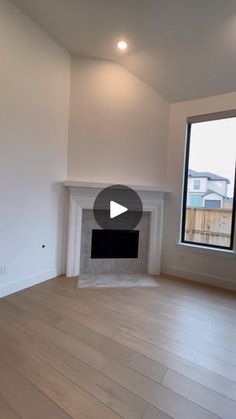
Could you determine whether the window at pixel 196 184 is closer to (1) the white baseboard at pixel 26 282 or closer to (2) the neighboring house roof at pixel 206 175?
(2) the neighboring house roof at pixel 206 175

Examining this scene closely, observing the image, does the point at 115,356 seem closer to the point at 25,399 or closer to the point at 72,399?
the point at 72,399

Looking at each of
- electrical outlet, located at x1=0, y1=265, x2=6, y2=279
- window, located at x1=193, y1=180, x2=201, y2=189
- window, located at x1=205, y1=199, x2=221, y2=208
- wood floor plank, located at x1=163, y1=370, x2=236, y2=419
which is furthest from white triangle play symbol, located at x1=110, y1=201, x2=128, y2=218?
wood floor plank, located at x1=163, y1=370, x2=236, y2=419

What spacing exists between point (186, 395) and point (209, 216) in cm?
261

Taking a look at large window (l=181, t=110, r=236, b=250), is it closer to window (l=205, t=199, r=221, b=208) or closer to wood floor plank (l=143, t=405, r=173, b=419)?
window (l=205, t=199, r=221, b=208)

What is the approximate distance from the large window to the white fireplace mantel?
41cm

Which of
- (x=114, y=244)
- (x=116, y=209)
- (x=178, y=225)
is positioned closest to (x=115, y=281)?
(x=114, y=244)

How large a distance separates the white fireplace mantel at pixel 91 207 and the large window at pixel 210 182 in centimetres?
41

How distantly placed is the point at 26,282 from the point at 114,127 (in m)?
2.52

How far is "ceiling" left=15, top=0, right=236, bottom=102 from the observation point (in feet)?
8.32

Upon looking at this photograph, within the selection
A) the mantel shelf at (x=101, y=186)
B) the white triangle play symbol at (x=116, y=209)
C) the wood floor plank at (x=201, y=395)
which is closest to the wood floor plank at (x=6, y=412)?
the wood floor plank at (x=201, y=395)

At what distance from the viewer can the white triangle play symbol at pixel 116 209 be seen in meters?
3.84

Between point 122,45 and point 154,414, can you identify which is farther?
point 122,45
